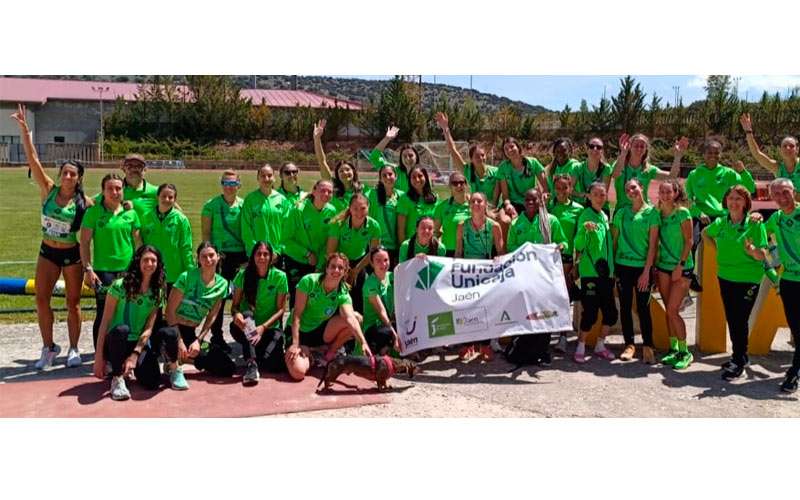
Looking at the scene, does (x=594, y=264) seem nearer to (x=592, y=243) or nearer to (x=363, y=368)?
(x=592, y=243)

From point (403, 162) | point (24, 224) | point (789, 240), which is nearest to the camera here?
point (789, 240)

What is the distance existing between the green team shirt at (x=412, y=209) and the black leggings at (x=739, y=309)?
3039 millimetres

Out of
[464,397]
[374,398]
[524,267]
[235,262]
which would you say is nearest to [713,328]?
[524,267]

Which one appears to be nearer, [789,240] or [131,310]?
[131,310]

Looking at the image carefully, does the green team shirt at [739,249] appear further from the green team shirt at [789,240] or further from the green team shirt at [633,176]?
the green team shirt at [633,176]

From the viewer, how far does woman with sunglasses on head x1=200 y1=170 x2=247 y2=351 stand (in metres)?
7.29

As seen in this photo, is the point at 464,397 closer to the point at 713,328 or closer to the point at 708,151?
the point at 713,328

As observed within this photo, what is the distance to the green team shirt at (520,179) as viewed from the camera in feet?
27.3

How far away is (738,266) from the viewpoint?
686cm

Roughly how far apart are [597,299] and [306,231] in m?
3.10

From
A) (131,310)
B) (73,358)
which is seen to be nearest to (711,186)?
(131,310)

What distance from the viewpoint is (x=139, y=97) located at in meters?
76.8

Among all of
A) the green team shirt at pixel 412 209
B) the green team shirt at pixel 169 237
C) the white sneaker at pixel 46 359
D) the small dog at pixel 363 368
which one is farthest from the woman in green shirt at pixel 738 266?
the white sneaker at pixel 46 359

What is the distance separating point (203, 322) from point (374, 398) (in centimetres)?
185
